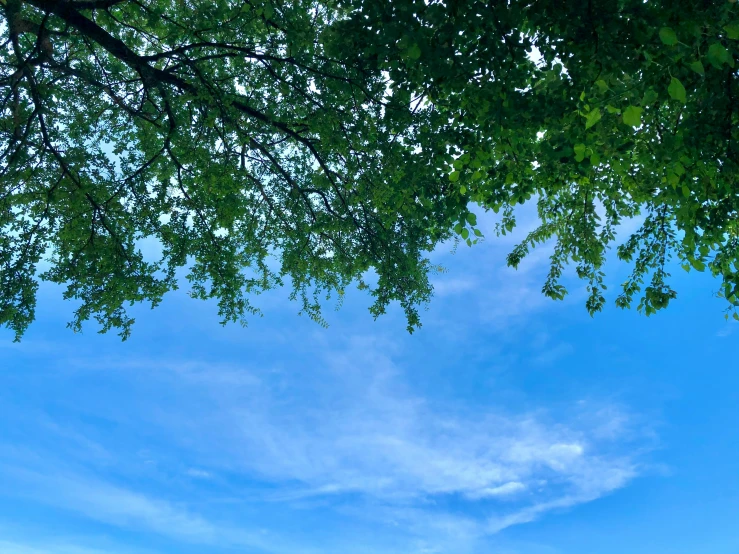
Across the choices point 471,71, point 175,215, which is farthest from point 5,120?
point 471,71

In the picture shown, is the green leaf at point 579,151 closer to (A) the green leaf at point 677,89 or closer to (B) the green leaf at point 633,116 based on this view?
(B) the green leaf at point 633,116

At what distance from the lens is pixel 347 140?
11273 mm

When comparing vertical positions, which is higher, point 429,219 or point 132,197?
point 132,197

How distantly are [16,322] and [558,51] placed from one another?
1290 centimetres

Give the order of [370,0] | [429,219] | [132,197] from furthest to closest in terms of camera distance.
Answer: [132,197]
[429,219]
[370,0]

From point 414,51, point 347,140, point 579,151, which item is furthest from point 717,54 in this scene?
point 347,140

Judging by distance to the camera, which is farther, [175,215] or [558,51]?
[175,215]

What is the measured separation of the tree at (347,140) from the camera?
7.31 m

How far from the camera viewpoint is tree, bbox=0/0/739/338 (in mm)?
7312

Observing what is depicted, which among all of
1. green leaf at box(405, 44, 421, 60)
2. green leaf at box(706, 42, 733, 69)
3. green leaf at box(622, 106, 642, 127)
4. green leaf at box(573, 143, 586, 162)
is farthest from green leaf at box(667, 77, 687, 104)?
green leaf at box(405, 44, 421, 60)

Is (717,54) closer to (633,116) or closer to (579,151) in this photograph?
(633,116)

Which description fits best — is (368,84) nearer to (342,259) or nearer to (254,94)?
(254,94)

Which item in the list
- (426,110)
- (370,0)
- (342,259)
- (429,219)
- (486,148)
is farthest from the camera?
(342,259)

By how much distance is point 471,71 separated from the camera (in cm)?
760
